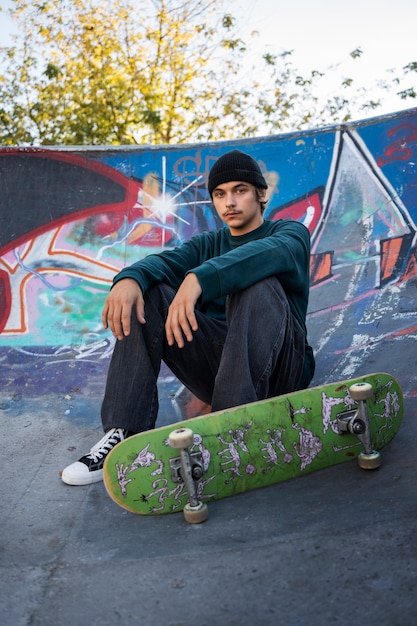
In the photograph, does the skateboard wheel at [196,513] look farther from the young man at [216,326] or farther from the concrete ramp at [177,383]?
the young man at [216,326]

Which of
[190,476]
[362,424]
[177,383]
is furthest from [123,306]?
[177,383]

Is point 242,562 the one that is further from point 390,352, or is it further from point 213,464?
point 390,352

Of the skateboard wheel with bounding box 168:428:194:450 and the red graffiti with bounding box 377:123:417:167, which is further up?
the red graffiti with bounding box 377:123:417:167

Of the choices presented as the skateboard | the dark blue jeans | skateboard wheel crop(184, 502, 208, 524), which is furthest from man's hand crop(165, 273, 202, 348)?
skateboard wheel crop(184, 502, 208, 524)

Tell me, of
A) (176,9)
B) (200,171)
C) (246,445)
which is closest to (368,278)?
(200,171)

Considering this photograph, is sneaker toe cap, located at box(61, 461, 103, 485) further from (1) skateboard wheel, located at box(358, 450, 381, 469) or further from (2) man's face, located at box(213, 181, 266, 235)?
(2) man's face, located at box(213, 181, 266, 235)

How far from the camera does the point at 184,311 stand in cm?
235

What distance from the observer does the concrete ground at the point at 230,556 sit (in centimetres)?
148

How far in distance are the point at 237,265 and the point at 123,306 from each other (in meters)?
0.52

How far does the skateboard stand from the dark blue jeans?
0.16m

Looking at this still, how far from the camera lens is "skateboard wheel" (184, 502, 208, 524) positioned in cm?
200

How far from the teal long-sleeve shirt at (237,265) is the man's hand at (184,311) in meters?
0.03

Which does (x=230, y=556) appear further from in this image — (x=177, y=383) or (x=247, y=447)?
(x=177, y=383)

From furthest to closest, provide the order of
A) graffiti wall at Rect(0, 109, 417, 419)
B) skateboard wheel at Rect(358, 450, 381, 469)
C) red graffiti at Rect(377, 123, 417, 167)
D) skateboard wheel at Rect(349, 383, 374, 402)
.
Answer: red graffiti at Rect(377, 123, 417, 167), graffiti wall at Rect(0, 109, 417, 419), skateboard wheel at Rect(358, 450, 381, 469), skateboard wheel at Rect(349, 383, 374, 402)
